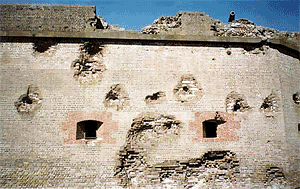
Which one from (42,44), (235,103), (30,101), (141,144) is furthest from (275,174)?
(42,44)

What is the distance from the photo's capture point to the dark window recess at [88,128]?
632 cm

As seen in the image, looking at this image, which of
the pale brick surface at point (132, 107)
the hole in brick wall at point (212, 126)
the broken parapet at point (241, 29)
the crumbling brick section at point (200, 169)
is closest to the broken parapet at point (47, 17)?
the pale brick surface at point (132, 107)

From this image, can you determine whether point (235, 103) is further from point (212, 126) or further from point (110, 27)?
point (110, 27)

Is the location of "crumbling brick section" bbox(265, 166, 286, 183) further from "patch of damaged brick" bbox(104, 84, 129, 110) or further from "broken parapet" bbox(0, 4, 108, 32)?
"broken parapet" bbox(0, 4, 108, 32)

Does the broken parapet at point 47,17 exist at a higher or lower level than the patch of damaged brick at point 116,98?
higher

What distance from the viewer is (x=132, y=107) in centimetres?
636

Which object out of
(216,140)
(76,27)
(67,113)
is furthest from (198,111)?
(76,27)

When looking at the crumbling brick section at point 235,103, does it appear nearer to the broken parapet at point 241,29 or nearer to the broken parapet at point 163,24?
the broken parapet at point 241,29

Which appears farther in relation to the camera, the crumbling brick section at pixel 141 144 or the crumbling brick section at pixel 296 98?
the crumbling brick section at pixel 296 98

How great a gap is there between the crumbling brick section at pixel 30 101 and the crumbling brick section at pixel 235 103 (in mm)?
5725

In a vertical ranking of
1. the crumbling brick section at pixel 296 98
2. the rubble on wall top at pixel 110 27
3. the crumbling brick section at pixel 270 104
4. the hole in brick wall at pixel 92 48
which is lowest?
the crumbling brick section at pixel 270 104

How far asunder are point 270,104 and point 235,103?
114cm

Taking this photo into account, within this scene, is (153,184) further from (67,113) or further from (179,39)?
(179,39)

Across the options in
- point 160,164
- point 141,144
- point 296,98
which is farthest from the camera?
point 296,98
